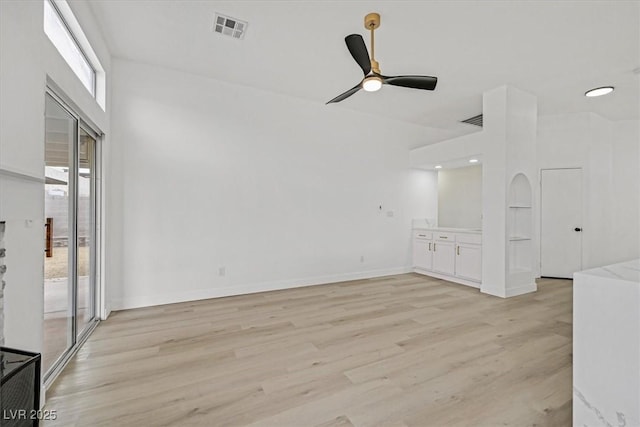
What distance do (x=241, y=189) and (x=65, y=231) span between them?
81.9 inches

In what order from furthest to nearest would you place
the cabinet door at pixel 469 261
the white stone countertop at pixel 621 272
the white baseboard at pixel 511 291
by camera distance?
the cabinet door at pixel 469 261, the white baseboard at pixel 511 291, the white stone countertop at pixel 621 272

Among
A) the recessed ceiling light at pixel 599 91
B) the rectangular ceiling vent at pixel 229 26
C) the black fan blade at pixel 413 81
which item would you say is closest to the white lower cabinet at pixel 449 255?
the recessed ceiling light at pixel 599 91

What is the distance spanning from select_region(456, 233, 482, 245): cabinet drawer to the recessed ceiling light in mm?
2598

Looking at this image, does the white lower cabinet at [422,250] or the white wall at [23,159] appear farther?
the white lower cabinet at [422,250]

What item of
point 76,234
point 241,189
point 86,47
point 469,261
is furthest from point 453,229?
point 86,47

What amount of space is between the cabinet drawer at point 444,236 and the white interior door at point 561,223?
6.29ft

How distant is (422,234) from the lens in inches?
219

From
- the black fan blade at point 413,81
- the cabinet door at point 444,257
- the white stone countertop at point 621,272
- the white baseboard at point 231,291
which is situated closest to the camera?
the white stone countertop at point 621,272

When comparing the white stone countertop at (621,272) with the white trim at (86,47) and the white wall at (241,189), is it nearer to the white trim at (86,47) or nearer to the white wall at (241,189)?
the white wall at (241,189)

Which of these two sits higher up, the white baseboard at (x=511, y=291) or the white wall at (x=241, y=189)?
the white wall at (x=241, y=189)

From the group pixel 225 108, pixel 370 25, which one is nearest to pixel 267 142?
pixel 225 108

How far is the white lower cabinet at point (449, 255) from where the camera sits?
4.55 m

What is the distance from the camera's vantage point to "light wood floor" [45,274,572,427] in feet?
5.56

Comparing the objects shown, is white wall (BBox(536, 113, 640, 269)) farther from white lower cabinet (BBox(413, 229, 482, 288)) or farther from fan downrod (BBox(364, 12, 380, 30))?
fan downrod (BBox(364, 12, 380, 30))
